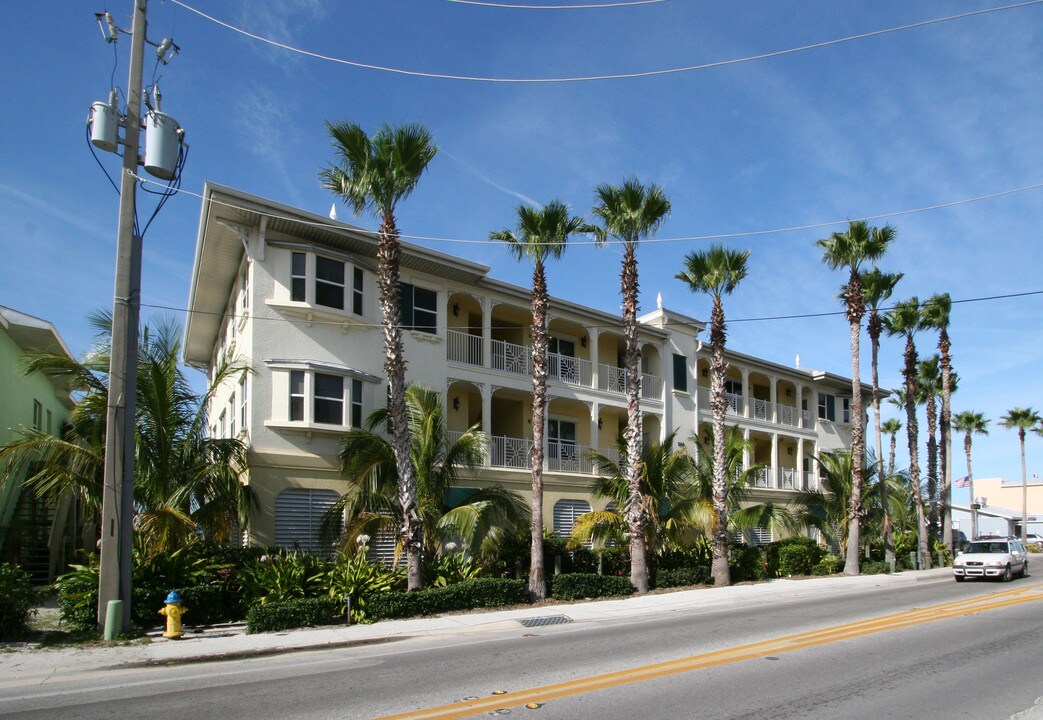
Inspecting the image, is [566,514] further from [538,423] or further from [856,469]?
[856,469]

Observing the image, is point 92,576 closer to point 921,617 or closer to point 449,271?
point 449,271

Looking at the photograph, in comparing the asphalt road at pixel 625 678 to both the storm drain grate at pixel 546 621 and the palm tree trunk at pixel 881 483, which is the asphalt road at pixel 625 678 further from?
the palm tree trunk at pixel 881 483

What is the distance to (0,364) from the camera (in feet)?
73.8

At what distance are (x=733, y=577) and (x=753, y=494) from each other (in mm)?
9412

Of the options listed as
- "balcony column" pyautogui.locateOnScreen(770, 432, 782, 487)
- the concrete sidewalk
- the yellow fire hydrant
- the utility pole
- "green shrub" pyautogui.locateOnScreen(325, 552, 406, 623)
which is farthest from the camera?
"balcony column" pyautogui.locateOnScreen(770, 432, 782, 487)

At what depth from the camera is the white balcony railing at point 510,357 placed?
25250mm

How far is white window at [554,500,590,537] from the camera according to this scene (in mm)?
25641

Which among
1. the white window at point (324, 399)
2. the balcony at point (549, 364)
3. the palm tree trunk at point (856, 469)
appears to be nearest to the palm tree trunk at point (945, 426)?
the palm tree trunk at point (856, 469)

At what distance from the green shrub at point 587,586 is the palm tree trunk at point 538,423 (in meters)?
0.36

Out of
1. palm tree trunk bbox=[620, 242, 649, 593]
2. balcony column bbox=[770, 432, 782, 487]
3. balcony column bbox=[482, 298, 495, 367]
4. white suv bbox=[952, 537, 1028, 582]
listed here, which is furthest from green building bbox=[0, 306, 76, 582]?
balcony column bbox=[770, 432, 782, 487]

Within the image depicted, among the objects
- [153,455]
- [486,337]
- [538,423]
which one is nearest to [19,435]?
[153,455]

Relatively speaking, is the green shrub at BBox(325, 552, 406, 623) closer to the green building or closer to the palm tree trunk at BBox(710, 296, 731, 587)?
the green building

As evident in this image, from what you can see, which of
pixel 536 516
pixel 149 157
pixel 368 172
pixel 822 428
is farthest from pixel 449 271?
pixel 822 428

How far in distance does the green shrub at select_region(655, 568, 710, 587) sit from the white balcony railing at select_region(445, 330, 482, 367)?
829cm
